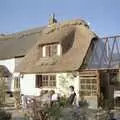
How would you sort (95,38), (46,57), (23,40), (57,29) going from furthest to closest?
(23,40), (57,29), (46,57), (95,38)

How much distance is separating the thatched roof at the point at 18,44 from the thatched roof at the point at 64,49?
4.96 m

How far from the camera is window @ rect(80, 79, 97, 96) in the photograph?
23.0 m

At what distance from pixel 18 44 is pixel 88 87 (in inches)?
667

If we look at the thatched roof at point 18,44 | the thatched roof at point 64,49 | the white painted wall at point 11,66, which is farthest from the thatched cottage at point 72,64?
the white painted wall at point 11,66

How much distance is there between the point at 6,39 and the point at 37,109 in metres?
32.4

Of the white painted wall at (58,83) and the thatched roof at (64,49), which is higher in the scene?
the thatched roof at (64,49)

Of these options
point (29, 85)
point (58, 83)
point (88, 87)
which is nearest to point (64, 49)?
point (58, 83)

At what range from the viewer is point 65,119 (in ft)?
35.1

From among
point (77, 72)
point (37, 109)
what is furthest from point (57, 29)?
point (37, 109)

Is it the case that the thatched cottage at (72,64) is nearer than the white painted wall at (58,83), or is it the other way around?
the thatched cottage at (72,64)

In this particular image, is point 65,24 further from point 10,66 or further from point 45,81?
point 10,66

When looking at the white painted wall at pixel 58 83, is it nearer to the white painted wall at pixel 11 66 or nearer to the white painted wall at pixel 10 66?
the white painted wall at pixel 11 66

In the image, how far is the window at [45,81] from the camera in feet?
88.4

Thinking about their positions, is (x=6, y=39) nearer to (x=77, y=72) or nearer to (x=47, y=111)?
(x=77, y=72)
